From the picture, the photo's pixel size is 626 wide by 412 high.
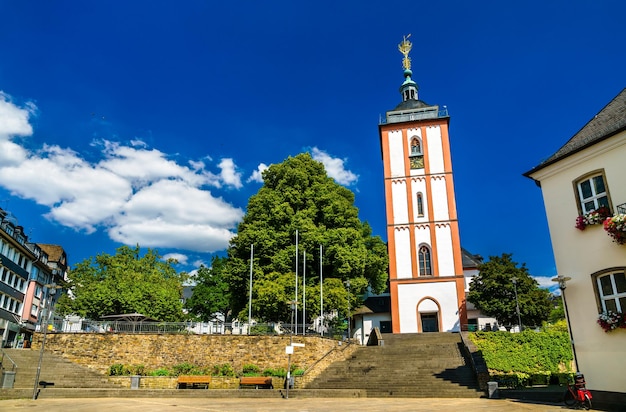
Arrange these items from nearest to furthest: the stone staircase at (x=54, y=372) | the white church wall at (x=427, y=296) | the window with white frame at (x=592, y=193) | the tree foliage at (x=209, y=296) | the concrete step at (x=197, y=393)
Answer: the window with white frame at (x=592, y=193) → the concrete step at (x=197, y=393) → the stone staircase at (x=54, y=372) → the white church wall at (x=427, y=296) → the tree foliage at (x=209, y=296)

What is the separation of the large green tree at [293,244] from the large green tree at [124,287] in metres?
7.73

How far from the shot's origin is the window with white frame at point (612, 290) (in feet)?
40.2

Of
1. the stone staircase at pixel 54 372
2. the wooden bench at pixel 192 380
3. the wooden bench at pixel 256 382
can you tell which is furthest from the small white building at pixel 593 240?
the stone staircase at pixel 54 372

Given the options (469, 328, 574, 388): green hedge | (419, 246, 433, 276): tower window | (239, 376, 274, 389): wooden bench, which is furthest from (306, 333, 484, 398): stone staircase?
(419, 246, 433, 276): tower window

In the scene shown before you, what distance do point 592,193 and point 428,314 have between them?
21.3m

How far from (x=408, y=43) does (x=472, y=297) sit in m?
25.8

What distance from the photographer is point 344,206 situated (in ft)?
107

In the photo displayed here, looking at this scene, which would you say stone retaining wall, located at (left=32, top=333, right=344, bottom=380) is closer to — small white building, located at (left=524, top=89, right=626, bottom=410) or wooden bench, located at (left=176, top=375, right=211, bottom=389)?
wooden bench, located at (left=176, top=375, right=211, bottom=389)

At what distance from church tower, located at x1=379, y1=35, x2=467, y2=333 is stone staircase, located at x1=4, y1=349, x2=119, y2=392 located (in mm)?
20278

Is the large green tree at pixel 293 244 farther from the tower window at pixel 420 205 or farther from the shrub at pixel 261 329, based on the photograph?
the tower window at pixel 420 205

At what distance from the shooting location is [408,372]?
21.3 meters

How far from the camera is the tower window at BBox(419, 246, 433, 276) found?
3403 cm

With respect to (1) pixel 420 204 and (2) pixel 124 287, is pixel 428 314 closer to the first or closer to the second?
(1) pixel 420 204

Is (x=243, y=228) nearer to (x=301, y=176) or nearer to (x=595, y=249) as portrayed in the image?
(x=301, y=176)
